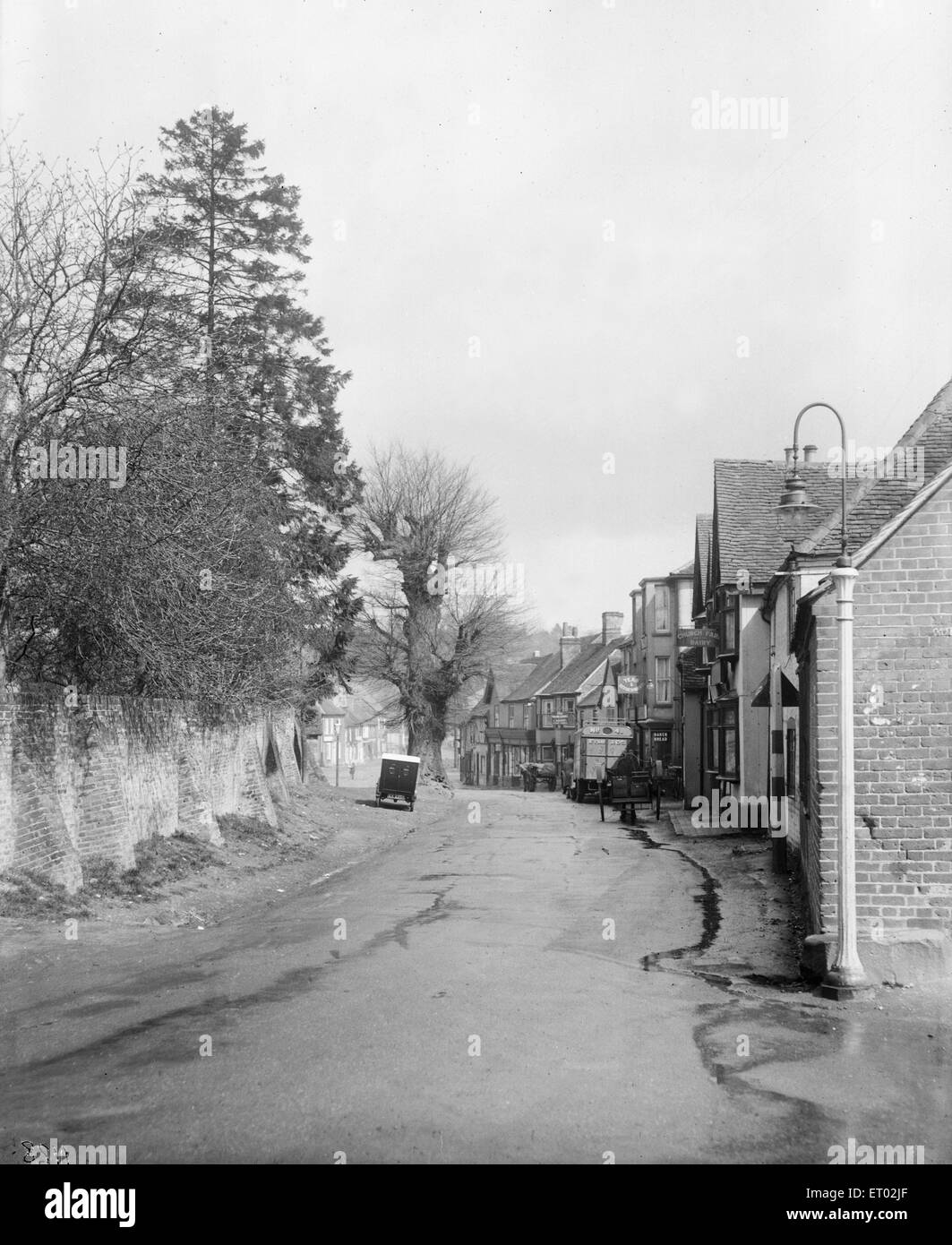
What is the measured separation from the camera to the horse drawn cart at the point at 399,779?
110ft

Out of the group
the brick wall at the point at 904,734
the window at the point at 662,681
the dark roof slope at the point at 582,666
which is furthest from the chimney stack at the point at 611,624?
the brick wall at the point at 904,734

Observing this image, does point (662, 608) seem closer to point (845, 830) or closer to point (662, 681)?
point (662, 681)

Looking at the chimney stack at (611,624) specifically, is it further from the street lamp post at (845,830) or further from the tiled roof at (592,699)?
the street lamp post at (845,830)

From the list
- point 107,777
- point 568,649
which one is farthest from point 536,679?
point 107,777

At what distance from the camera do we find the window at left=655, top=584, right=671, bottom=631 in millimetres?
48875

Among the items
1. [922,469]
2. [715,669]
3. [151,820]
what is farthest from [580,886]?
[715,669]

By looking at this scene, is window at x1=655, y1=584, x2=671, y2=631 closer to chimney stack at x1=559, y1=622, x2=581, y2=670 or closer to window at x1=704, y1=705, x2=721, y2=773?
window at x1=704, y1=705, x2=721, y2=773

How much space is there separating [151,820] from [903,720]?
1121cm

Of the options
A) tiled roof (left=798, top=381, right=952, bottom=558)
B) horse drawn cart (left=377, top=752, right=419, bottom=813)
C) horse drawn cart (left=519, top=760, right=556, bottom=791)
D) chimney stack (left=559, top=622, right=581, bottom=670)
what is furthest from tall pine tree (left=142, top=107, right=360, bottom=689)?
chimney stack (left=559, top=622, right=581, bottom=670)

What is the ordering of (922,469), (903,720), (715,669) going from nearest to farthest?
(903,720) < (922,469) < (715,669)

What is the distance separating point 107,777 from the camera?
598 inches

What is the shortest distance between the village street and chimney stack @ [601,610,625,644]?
59302mm
